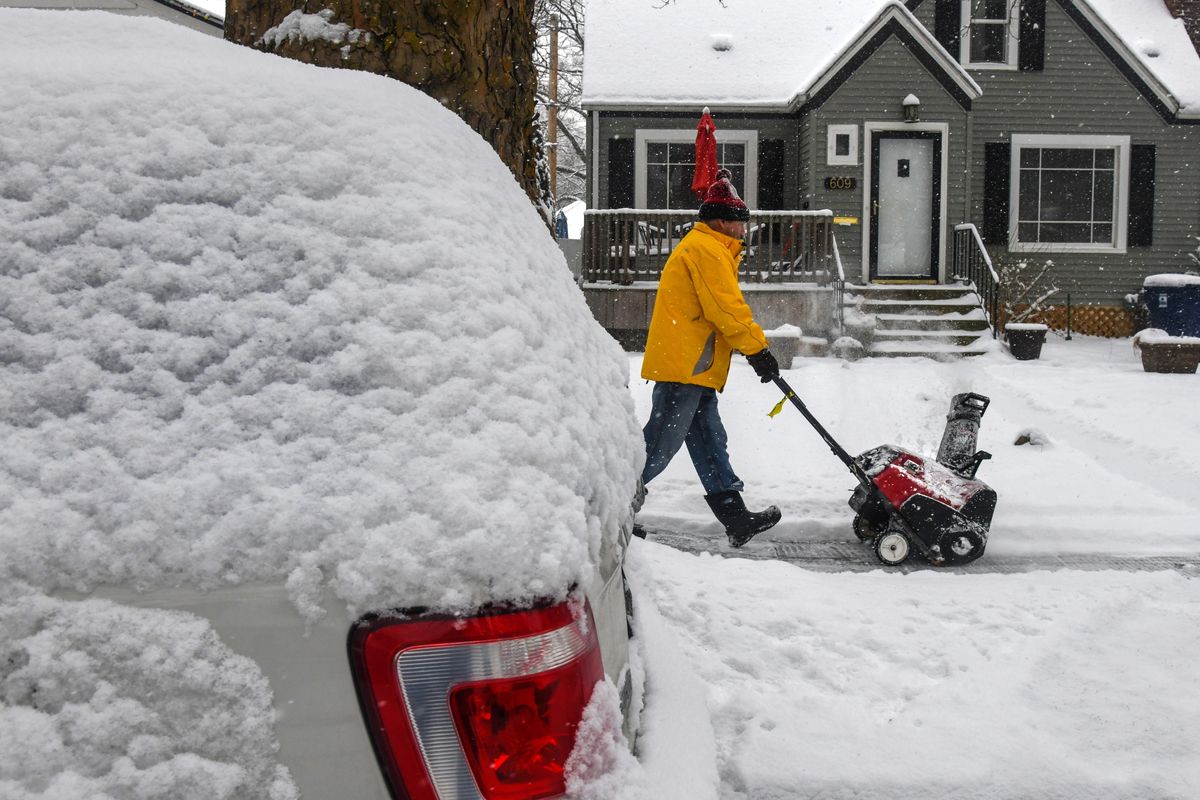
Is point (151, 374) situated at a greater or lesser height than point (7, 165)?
lesser

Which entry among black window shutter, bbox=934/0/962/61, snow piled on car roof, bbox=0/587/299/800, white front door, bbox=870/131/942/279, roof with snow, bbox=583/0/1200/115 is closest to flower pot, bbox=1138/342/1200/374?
white front door, bbox=870/131/942/279

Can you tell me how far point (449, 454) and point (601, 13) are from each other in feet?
59.4

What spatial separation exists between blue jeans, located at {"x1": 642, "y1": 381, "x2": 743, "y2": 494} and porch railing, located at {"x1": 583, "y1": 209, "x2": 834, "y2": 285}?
841 cm

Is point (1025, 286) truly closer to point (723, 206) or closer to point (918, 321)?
point (918, 321)

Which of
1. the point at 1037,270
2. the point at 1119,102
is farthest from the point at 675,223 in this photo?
the point at 1119,102

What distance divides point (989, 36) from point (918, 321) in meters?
6.12

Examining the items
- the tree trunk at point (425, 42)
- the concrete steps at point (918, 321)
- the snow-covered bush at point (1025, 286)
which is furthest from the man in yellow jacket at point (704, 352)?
the snow-covered bush at point (1025, 286)

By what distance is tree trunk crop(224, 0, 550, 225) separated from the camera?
3.17 meters

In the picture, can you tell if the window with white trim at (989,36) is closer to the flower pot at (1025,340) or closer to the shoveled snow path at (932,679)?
the flower pot at (1025,340)

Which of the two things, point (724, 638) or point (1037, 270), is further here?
point (1037, 270)

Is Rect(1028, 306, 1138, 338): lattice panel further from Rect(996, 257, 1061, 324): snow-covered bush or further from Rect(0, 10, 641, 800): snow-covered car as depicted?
Rect(0, 10, 641, 800): snow-covered car

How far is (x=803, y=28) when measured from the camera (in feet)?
57.9

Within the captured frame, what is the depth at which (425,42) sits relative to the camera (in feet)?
10.5

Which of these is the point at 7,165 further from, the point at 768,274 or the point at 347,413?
the point at 768,274
